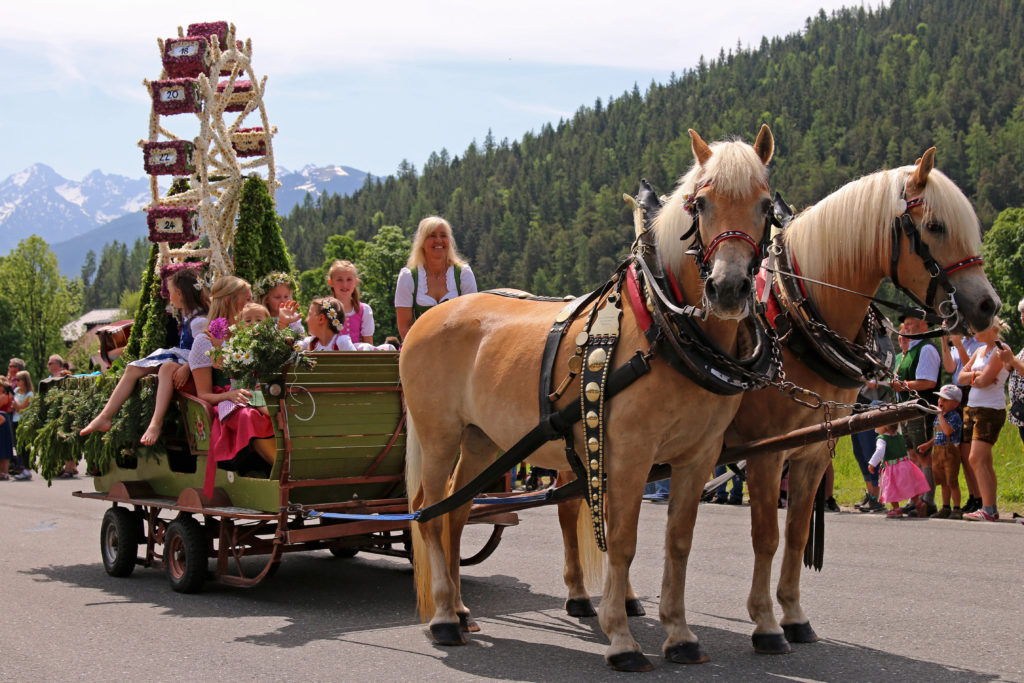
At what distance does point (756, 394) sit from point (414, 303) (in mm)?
2680

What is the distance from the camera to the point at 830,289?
17.4ft

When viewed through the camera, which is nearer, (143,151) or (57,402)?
(57,402)

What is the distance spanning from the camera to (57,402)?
333 inches

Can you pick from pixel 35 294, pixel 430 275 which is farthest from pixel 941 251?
pixel 35 294

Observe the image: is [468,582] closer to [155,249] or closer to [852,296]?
[852,296]

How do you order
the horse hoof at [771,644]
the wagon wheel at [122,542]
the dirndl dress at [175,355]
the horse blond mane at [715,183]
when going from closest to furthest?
the horse blond mane at [715,183] < the horse hoof at [771,644] < the dirndl dress at [175,355] < the wagon wheel at [122,542]

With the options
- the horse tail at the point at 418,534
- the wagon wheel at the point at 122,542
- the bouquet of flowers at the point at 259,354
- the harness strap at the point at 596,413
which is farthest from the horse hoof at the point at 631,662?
the wagon wheel at the point at 122,542

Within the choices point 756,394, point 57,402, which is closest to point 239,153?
point 57,402

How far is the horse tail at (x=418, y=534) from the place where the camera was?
597 cm

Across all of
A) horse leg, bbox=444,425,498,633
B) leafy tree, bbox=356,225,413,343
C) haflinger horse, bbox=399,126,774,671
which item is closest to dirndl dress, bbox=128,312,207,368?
haflinger horse, bbox=399,126,774,671

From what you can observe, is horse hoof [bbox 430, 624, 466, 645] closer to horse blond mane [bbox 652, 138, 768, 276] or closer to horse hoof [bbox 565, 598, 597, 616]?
horse hoof [bbox 565, 598, 597, 616]

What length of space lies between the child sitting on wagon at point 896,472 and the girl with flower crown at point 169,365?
6122mm

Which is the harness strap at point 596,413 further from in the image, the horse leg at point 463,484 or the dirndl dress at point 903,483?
the dirndl dress at point 903,483

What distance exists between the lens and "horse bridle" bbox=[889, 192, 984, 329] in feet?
15.4
